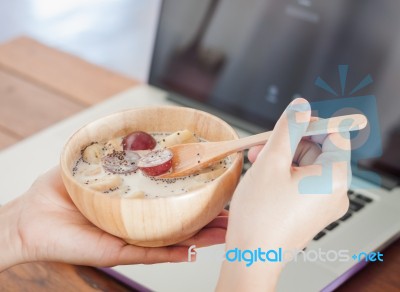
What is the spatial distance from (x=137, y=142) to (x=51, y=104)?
475 millimetres

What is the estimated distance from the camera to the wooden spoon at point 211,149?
2.09 feet

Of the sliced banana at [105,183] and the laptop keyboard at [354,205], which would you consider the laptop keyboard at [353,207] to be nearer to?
the laptop keyboard at [354,205]

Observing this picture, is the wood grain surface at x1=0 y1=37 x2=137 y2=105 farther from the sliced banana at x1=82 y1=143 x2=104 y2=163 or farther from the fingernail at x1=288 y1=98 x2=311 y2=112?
the fingernail at x1=288 y1=98 x2=311 y2=112

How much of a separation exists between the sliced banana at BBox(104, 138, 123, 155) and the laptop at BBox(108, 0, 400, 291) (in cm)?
15

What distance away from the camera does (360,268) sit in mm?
805

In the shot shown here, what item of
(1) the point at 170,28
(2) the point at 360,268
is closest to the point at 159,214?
(2) the point at 360,268

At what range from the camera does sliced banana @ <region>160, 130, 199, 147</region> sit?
30.1 inches

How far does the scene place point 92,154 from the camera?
2.45 ft

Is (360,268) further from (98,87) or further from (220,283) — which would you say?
(98,87)

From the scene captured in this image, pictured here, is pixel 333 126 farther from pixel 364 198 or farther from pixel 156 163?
pixel 364 198

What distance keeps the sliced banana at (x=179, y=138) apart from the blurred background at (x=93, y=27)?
1759 millimetres
